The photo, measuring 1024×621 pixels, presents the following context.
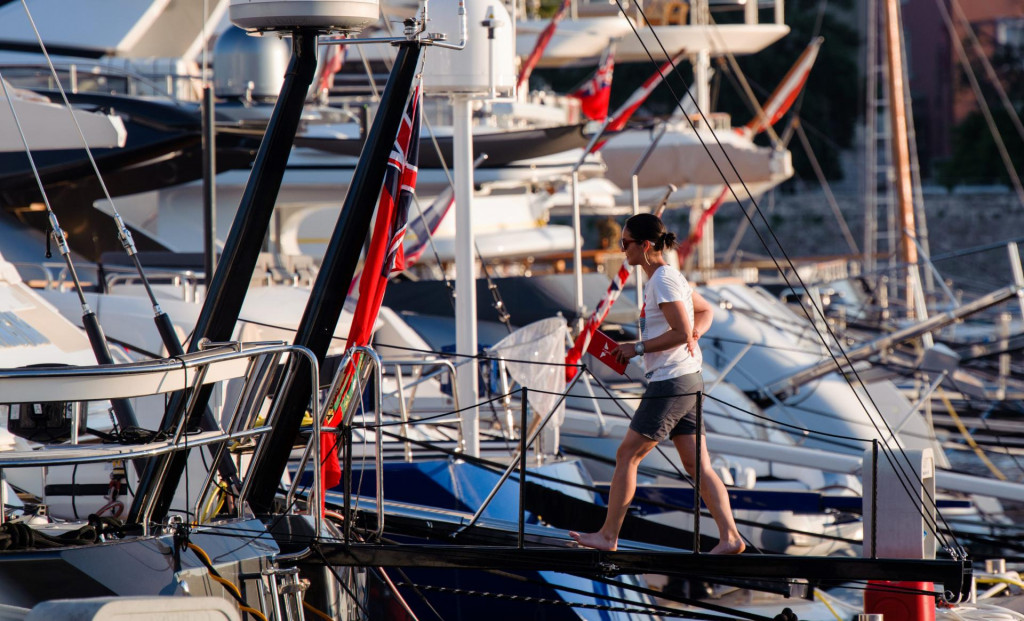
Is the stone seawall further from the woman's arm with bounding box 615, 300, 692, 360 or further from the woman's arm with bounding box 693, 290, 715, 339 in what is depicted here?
the woman's arm with bounding box 615, 300, 692, 360

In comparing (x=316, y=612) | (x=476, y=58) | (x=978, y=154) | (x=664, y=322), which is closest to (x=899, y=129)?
(x=476, y=58)

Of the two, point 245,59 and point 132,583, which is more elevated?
point 245,59

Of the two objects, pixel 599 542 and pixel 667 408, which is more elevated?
pixel 667 408

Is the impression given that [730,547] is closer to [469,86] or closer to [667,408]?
[667,408]

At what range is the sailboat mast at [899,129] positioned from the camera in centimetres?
2270

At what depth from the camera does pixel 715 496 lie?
18.2 feet

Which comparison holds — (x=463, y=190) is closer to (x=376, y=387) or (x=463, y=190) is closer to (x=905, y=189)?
(x=376, y=387)

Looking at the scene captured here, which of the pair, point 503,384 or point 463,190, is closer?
point 463,190

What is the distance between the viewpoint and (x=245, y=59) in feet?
49.5

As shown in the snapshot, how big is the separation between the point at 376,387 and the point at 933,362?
978 centimetres

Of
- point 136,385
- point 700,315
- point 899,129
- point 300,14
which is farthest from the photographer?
point 899,129

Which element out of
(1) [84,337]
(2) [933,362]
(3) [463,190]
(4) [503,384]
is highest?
(3) [463,190]

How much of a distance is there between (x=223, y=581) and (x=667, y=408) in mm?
1895

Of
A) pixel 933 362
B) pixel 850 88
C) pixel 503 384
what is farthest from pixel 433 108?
pixel 850 88
